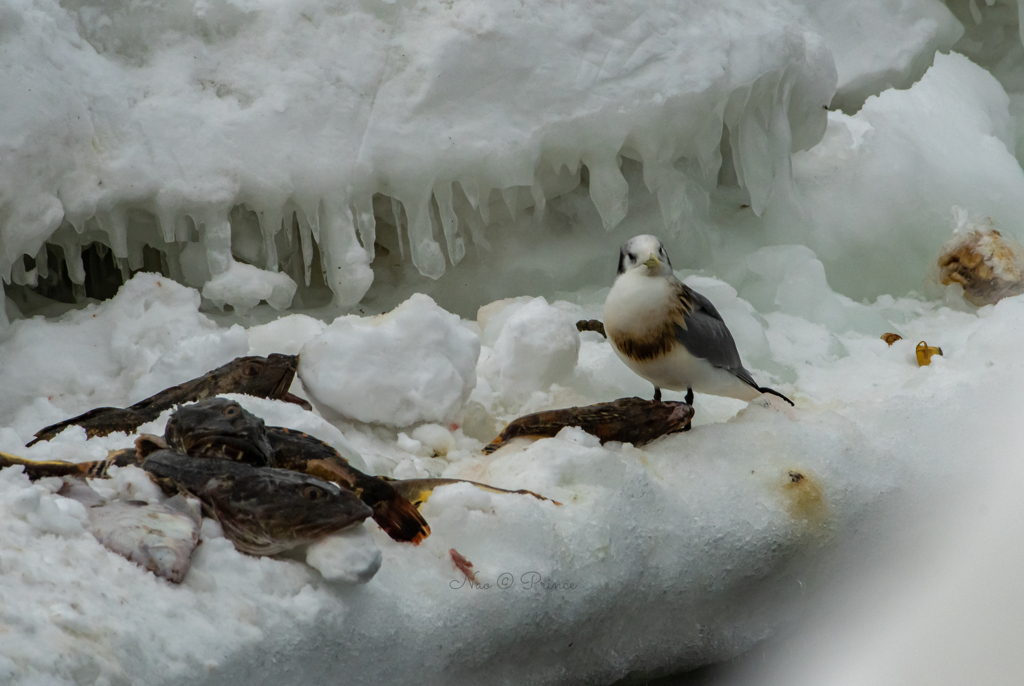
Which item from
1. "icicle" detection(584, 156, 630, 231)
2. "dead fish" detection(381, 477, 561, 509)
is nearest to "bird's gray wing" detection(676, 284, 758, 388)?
"dead fish" detection(381, 477, 561, 509)

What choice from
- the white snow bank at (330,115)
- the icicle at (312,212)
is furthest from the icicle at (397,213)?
the icicle at (312,212)

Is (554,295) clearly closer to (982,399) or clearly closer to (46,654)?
(982,399)

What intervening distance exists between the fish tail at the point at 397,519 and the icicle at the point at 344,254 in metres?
1.28

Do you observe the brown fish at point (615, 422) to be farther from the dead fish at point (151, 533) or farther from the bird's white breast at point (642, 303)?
the dead fish at point (151, 533)

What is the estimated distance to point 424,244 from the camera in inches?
114

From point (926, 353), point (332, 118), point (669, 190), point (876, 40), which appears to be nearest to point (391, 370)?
point (332, 118)

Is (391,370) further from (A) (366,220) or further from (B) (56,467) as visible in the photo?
(B) (56,467)

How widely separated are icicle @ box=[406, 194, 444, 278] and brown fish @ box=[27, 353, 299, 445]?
0.75 metres

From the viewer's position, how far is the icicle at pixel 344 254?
2.78m

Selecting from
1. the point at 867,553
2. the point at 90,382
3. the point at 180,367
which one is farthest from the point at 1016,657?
the point at 90,382

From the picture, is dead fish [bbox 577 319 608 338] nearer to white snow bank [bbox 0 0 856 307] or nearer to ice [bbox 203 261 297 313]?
white snow bank [bbox 0 0 856 307]

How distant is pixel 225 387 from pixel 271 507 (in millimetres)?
777

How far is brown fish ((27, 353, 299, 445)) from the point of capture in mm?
2086

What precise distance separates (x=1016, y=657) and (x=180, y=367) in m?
1.83
